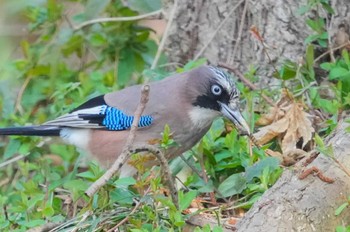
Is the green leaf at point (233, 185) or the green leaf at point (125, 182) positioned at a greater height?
the green leaf at point (125, 182)

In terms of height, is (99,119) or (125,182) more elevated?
(125,182)

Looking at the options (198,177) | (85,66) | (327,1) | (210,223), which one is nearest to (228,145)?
(198,177)

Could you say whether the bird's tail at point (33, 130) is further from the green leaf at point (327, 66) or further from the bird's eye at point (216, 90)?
the green leaf at point (327, 66)

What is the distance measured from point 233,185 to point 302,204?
26.5 inches

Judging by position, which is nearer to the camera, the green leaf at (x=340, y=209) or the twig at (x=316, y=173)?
the green leaf at (x=340, y=209)

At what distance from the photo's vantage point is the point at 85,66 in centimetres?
675

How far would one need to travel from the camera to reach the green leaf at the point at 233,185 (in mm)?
4461

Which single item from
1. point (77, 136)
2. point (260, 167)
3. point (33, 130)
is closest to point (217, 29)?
point (77, 136)

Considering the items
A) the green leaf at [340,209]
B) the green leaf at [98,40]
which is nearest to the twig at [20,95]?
the green leaf at [98,40]

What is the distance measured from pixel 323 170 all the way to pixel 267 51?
1.66 meters

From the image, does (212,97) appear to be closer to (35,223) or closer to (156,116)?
(156,116)

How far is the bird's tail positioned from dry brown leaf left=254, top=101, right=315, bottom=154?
3.92 ft

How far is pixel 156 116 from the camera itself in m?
5.14

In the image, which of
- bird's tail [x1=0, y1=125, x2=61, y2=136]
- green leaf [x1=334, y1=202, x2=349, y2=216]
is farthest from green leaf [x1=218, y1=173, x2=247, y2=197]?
bird's tail [x1=0, y1=125, x2=61, y2=136]
